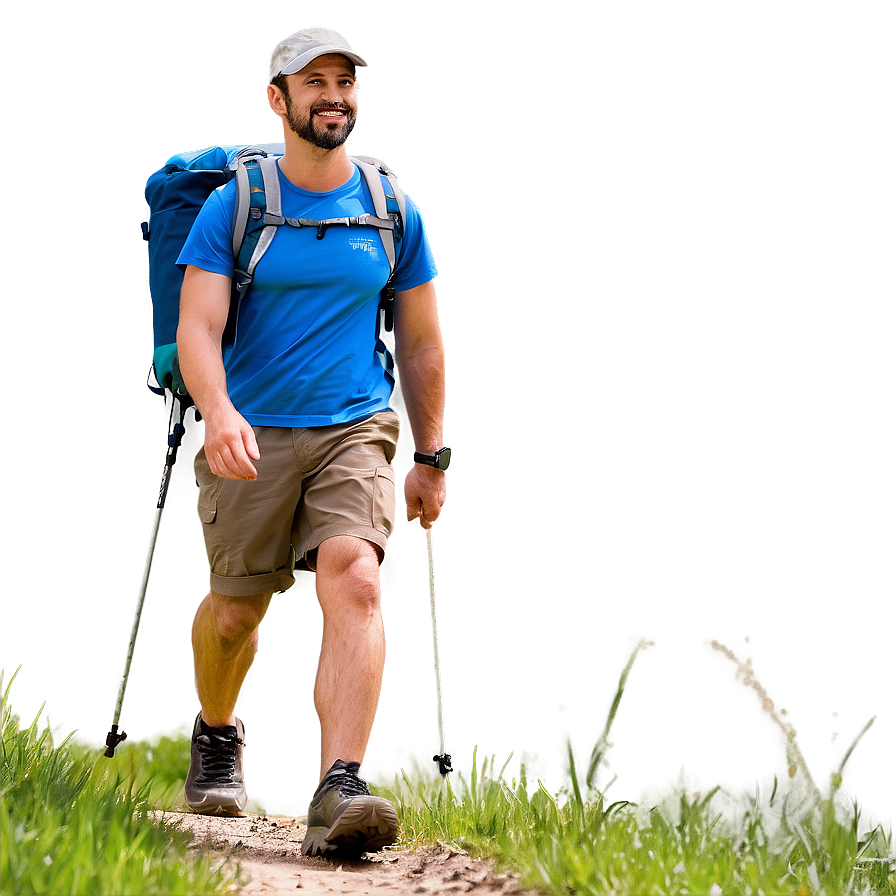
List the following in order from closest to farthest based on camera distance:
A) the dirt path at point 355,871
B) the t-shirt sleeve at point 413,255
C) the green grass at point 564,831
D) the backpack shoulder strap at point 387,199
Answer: the green grass at point 564,831 < the dirt path at point 355,871 < the backpack shoulder strap at point 387,199 < the t-shirt sleeve at point 413,255

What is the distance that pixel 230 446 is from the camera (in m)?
3.38

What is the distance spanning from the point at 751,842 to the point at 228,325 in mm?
2396

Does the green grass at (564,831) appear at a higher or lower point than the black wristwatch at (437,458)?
lower

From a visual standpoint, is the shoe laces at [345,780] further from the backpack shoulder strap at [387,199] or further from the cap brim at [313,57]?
the cap brim at [313,57]

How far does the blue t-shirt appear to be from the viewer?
3807 mm

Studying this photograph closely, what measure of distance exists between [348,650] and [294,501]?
2.19 ft

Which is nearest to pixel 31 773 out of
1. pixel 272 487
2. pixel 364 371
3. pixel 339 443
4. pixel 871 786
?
pixel 272 487

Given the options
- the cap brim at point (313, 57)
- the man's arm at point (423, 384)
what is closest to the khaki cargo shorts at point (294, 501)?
the man's arm at point (423, 384)

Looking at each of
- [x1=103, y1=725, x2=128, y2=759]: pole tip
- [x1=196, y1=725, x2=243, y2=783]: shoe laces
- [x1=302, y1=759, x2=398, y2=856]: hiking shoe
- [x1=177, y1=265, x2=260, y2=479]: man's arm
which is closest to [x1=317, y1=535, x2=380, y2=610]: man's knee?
[x1=177, y1=265, x2=260, y2=479]: man's arm

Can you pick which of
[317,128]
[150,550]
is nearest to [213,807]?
[150,550]

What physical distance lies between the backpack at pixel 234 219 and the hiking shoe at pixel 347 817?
1516 millimetres

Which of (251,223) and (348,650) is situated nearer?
(348,650)

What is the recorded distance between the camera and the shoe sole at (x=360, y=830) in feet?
10.4

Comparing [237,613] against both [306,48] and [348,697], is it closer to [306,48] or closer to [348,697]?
[348,697]
